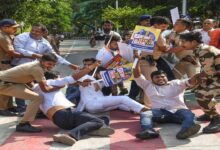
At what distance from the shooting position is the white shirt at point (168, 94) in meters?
7.22

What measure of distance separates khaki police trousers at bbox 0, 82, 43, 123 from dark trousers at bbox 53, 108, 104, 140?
1.30 feet

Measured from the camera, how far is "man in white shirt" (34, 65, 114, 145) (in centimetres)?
636

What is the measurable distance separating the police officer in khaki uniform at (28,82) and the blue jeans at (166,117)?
58.6 inches

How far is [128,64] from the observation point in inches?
314

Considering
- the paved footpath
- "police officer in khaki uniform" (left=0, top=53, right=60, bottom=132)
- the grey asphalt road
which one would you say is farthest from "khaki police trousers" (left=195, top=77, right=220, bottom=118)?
the grey asphalt road

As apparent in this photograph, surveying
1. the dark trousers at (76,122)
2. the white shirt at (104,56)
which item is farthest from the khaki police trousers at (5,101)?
the dark trousers at (76,122)

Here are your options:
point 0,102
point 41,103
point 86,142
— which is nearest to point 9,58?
point 0,102

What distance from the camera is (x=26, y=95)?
23.4 feet

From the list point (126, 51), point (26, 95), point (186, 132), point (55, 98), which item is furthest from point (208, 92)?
point (26, 95)

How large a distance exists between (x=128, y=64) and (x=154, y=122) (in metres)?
1.23

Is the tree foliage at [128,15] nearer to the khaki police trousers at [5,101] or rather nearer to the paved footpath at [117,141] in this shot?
the khaki police trousers at [5,101]

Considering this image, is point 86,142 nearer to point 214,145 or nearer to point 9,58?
point 214,145

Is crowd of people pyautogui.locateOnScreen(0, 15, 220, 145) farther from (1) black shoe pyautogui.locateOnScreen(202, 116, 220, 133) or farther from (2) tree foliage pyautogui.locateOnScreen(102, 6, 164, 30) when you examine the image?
(2) tree foliage pyautogui.locateOnScreen(102, 6, 164, 30)

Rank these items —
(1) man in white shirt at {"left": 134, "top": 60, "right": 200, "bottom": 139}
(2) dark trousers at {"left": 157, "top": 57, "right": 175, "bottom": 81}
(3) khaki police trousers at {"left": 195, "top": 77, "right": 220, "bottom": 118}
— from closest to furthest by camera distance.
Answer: (3) khaki police trousers at {"left": 195, "top": 77, "right": 220, "bottom": 118} → (1) man in white shirt at {"left": 134, "top": 60, "right": 200, "bottom": 139} → (2) dark trousers at {"left": 157, "top": 57, "right": 175, "bottom": 81}
